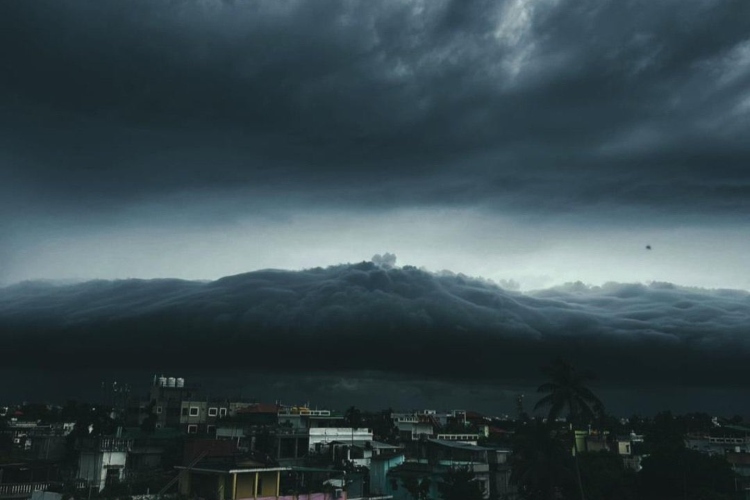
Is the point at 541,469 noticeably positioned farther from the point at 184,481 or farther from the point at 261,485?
the point at 184,481

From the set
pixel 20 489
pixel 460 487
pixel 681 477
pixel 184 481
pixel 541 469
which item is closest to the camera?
pixel 20 489

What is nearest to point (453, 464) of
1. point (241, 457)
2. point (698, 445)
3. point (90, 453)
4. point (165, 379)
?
point (241, 457)

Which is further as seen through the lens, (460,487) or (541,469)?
(541,469)

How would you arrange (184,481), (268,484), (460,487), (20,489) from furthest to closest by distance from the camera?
(460,487)
(268,484)
(184,481)
(20,489)

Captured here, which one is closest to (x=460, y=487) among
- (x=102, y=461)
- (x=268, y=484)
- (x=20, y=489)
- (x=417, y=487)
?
(x=417, y=487)

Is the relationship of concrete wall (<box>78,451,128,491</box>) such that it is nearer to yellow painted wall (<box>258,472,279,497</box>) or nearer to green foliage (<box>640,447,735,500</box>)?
yellow painted wall (<box>258,472,279,497</box>)

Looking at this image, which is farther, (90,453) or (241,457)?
(90,453)

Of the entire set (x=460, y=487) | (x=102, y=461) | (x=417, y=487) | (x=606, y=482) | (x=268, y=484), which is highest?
(x=268, y=484)

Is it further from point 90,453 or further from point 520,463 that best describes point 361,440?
point 90,453
